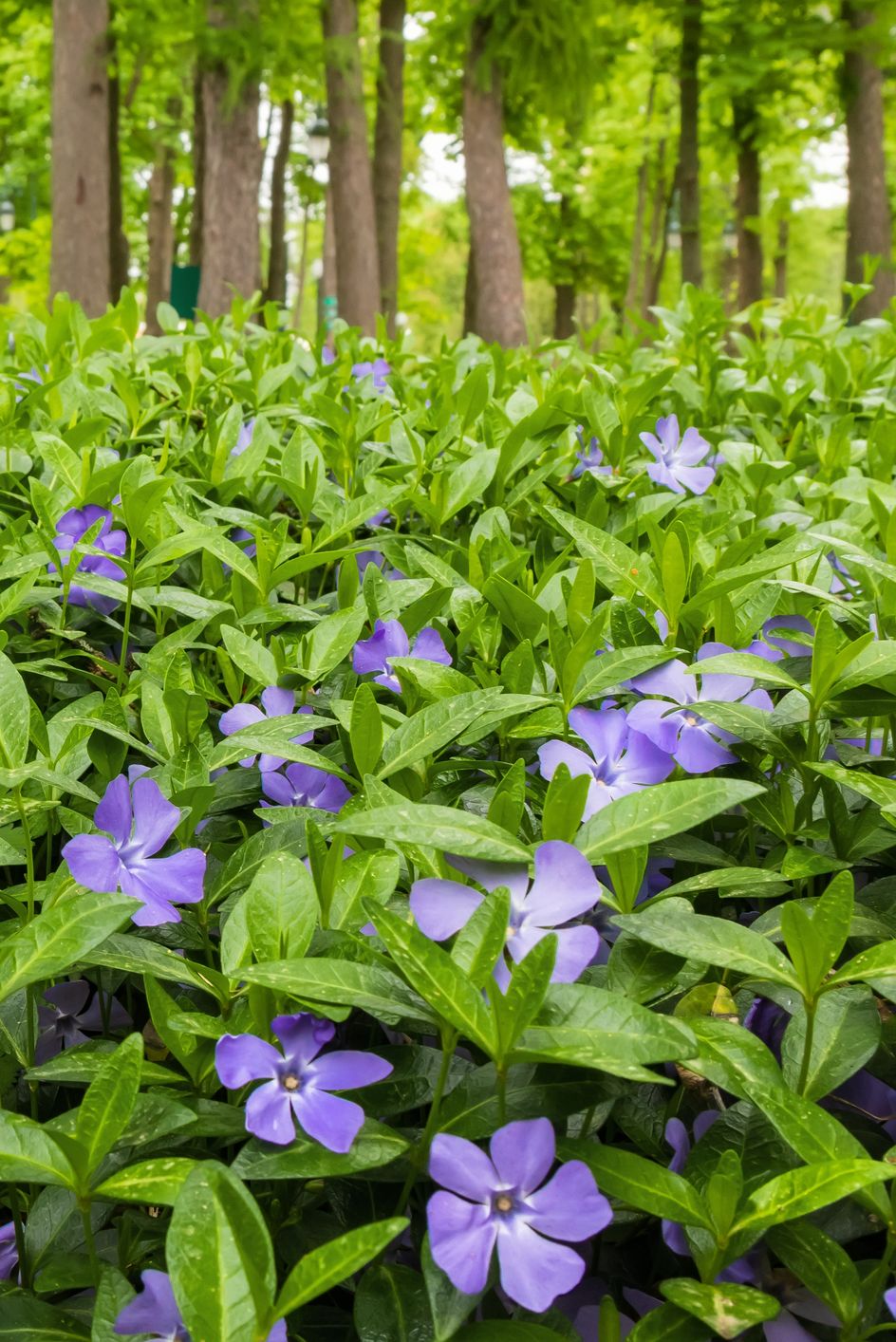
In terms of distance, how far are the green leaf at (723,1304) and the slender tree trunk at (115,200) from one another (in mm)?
11791

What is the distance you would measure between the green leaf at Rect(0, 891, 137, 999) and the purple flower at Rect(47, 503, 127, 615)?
66 cm

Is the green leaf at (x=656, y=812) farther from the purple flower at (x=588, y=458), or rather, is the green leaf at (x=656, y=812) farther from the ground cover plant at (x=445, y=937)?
the purple flower at (x=588, y=458)

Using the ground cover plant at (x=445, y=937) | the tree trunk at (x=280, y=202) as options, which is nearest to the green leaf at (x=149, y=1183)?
the ground cover plant at (x=445, y=937)

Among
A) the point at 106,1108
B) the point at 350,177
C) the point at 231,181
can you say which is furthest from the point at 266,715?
the point at 350,177

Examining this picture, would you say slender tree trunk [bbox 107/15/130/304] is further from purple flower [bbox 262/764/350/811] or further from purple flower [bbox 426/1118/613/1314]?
purple flower [bbox 426/1118/613/1314]

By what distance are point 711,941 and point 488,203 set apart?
39.0ft

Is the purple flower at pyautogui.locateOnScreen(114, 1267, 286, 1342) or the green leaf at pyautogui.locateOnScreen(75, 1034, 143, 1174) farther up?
the green leaf at pyautogui.locateOnScreen(75, 1034, 143, 1174)

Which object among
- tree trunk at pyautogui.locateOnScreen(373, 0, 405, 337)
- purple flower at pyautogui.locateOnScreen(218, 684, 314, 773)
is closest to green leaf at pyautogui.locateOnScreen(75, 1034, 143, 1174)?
purple flower at pyautogui.locateOnScreen(218, 684, 314, 773)

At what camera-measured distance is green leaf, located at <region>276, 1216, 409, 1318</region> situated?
0.64 m

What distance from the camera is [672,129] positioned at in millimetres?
21906

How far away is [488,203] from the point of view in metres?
11.7

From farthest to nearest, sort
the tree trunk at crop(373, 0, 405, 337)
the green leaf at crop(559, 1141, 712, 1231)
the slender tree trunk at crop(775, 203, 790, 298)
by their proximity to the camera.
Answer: the slender tree trunk at crop(775, 203, 790, 298) < the tree trunk at crop(373, 0, 405, 337) < the green leaf at crop(559, 1141, 712, 1231)

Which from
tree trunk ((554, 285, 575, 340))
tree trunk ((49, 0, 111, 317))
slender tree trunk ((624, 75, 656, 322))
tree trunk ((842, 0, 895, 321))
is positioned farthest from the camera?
tree trunk ((554, 285, 575, 340))

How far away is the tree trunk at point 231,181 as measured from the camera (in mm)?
9281
